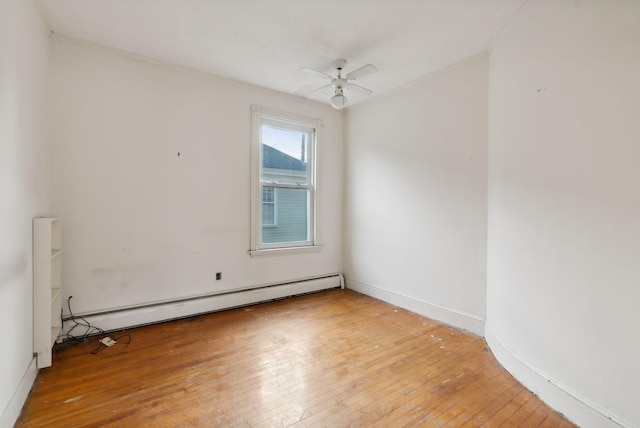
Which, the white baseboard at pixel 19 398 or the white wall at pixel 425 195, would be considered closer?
the white baseboard at pixel 19 398

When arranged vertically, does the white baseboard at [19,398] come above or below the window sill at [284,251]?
below

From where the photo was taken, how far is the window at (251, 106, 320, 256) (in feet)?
12.3

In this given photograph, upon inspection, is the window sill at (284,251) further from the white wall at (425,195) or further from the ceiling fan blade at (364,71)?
the ceiling fan blade at (364,71)

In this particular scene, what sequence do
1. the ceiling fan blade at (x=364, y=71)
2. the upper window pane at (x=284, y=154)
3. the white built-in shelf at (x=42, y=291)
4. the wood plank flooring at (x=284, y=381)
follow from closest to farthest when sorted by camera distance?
the wood plank flooring at (x=284, y=381) < the white built-in shelf at (x=42, y=291) < the ceiling fan blade at (x=364, y=71) < the upper window pane at (x=284, y=154)

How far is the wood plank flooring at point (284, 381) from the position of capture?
174 cm

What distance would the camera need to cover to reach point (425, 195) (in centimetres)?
333

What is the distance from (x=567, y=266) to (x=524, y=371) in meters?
0.86

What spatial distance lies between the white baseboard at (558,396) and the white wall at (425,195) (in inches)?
26.1

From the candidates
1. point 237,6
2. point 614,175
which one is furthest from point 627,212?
point 237,6

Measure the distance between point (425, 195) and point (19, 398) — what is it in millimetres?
3707

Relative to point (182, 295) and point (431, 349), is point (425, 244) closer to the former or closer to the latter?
point (431, 349)

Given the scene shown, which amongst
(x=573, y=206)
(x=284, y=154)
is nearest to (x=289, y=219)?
(x=284, y=154)

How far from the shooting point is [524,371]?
6.81 feet

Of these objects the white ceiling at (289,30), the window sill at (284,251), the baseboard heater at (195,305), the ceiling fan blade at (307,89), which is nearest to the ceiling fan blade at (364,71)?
the white ceiling at (289,30)
